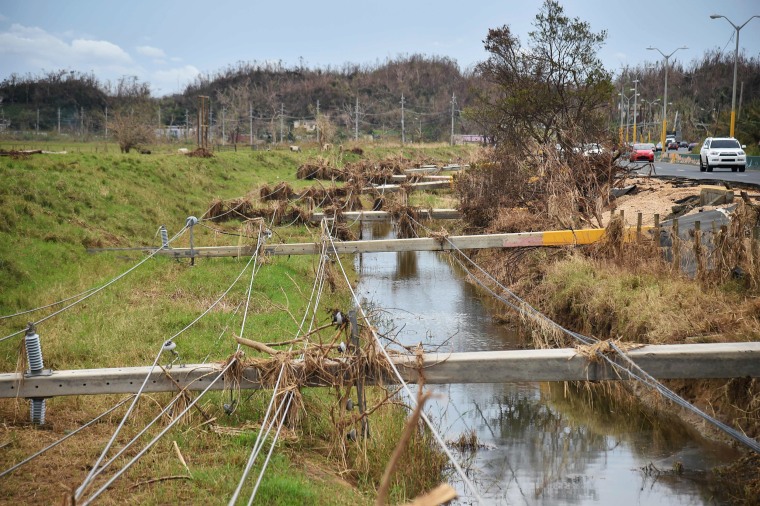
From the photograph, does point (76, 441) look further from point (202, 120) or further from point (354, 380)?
point (202, 120)

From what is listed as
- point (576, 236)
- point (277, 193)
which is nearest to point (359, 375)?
point (576, 236)

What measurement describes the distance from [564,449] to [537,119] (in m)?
20.4

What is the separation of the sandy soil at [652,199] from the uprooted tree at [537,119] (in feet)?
5.16

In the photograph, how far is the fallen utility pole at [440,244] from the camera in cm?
1567

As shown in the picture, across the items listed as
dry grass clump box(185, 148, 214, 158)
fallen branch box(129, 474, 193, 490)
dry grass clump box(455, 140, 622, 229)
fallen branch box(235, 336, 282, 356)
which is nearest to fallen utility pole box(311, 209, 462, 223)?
dry grass clump box(455, 140, 622, 229)

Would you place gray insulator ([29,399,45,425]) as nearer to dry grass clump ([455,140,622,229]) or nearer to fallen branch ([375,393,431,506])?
fallen branch ([375,393,431,506])

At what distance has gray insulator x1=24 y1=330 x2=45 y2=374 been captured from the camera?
736 centimetres

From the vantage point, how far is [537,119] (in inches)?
1133

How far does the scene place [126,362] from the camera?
32.2 ft

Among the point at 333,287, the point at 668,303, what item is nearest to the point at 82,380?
the point at 668,303

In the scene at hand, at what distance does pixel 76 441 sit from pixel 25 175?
1582 centimetres

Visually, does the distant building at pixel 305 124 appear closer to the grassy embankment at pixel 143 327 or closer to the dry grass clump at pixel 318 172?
the dry grass clump at pixel 318 172

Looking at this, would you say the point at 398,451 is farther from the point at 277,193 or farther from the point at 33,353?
the point at 277,193

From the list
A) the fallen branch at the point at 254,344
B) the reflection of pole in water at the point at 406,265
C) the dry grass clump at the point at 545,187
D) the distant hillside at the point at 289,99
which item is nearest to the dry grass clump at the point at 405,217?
the reflection of pole in water at the point at 406,265
